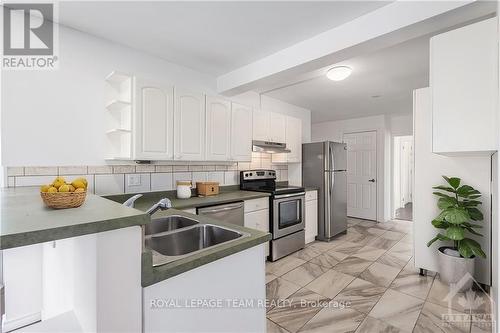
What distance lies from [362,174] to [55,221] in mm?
5875

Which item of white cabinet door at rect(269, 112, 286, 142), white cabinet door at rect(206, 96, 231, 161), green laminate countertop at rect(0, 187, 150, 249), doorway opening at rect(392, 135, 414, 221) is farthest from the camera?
doorway opening at rect(392, 135, 414, 221)

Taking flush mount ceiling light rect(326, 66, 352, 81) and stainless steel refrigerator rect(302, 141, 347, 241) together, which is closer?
flush mount ceiling light rect(326, 66, 352, 81)

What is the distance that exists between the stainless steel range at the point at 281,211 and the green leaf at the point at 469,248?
183 centimetres

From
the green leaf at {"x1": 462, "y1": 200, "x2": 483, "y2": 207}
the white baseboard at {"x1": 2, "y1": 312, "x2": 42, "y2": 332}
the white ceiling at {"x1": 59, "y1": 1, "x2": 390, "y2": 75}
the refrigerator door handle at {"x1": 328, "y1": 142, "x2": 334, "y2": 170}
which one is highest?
the white ceiling at {"x1": 59, "y1": 1, "x2": 390, "y2": 75}

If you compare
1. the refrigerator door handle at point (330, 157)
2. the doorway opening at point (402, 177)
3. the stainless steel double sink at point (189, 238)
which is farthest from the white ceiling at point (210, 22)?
the doorway opening at point (402, 177)

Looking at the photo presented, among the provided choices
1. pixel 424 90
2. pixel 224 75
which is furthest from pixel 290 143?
pixel 424 90

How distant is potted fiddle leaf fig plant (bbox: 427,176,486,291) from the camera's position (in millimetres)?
2299

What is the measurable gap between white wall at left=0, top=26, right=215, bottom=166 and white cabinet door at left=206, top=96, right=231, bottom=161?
879 millimetres

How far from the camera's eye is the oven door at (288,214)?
3.30 meters

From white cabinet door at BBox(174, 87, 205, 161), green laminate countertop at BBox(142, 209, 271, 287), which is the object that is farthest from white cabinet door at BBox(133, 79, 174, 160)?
green laminate countertop at BBox(142, 209, 271, 287)

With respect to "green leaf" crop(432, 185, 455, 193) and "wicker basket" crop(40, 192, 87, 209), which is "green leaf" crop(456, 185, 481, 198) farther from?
"wicker basket" crop(40, 192, 87, 209)

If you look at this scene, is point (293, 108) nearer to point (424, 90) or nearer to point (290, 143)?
point (290, 143)

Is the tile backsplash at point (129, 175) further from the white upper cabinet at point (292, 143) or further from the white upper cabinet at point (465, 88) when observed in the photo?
the white upper cabinet at point (465, 88)

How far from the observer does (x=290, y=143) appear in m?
4.23
